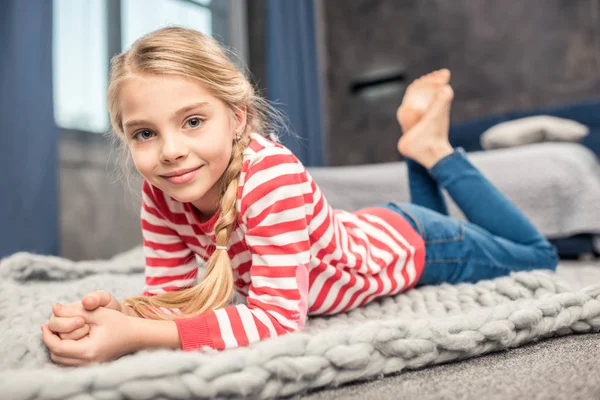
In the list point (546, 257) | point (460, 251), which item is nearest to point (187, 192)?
point (460, 251)

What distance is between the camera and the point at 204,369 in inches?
18.0

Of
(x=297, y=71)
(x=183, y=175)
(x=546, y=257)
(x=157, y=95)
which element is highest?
(x=297, y=71)

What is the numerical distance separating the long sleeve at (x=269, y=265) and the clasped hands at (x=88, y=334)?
0.07 meters

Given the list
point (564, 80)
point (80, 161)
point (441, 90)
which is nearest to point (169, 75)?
point (441, 90)

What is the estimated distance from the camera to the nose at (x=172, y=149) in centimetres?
66

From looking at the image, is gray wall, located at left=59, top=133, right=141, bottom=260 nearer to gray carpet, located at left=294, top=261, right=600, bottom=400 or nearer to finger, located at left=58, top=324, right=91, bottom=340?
finger, located at left=58, top=324, right=91, bottom=340

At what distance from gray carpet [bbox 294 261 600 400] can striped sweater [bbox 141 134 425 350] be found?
0.53 feet

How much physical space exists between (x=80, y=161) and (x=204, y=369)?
1.92 meters

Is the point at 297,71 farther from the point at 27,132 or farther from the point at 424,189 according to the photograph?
the point at 424,189

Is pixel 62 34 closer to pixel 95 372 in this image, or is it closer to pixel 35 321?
pixel 35 321

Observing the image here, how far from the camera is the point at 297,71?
3303 millimetres

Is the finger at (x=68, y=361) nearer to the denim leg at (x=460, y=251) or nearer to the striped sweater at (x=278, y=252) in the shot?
the striped sweater at (x=278, y=252)

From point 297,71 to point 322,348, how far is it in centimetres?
296

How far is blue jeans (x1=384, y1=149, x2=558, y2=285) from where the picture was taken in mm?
1049
